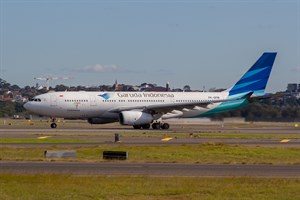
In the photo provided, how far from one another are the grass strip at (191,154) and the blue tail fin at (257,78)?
36038 mm

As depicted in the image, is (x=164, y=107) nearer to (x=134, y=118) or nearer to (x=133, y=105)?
(x=134, y=118)

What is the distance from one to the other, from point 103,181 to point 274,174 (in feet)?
24.0

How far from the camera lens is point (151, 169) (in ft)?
88.6

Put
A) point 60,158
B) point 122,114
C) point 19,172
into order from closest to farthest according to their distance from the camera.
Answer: point 19,172 < point 60,158 < point 122,114

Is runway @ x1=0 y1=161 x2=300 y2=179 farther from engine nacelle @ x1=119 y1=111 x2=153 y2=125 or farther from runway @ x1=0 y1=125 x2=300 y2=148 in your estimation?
engine nacelle @ x1=119 y1=111 x2=153 y2=125

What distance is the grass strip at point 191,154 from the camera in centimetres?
3192

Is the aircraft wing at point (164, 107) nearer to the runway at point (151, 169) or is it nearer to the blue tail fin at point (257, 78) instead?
the blue tail fin at point (257, 78)

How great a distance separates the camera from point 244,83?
76125 mm

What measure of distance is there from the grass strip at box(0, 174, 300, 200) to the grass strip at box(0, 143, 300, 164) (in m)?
8.52

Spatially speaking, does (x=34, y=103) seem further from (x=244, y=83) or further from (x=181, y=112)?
(x=244, y=83)

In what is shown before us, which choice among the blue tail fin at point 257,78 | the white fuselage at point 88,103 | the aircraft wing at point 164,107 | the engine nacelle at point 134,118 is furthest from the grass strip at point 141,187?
the blue tail fin at point 257,78

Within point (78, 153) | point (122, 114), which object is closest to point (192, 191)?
point (78, 153)

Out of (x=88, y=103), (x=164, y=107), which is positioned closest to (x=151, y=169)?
(x=164, y=107)

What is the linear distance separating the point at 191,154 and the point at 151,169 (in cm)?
855
